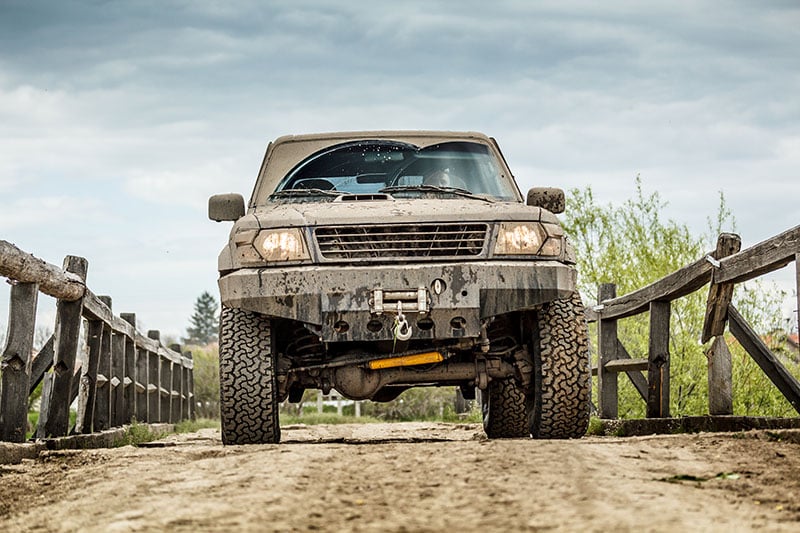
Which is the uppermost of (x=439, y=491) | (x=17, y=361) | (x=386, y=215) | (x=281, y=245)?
(x=386, y=215)

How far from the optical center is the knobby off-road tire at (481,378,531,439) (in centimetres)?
884

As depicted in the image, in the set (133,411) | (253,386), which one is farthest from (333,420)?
(253,386)

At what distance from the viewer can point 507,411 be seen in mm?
8867

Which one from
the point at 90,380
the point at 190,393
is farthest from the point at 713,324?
the point at 190,393

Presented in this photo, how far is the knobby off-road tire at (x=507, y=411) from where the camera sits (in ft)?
29.0

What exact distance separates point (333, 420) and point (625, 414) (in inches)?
345

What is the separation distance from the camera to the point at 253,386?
7.14m

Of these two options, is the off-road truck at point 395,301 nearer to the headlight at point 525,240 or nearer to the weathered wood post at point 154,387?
the headlight at point 525,240

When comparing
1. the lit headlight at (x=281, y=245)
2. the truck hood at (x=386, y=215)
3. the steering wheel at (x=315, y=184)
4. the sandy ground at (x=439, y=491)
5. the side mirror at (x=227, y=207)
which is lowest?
the sandy ground at (x=439, y=491)

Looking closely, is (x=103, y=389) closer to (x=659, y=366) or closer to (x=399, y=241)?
(x=399, y=241)

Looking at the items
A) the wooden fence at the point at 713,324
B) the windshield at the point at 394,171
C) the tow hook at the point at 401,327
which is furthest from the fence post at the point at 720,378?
the tow hook at the point at 401,327

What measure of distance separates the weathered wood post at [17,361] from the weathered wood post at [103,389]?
292 centimetres

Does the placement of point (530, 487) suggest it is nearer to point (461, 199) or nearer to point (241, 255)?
point (241, 255)

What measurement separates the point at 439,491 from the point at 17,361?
4.18 m
